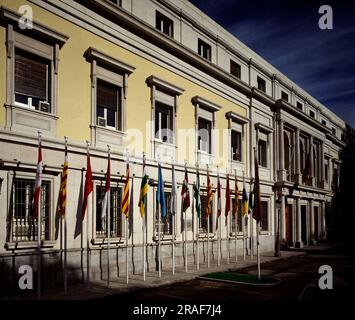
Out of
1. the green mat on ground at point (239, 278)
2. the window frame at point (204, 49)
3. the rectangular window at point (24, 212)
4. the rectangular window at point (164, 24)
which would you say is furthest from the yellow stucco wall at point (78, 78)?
the green mat on ground at point (239, 278)

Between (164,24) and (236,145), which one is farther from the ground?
(164,24)

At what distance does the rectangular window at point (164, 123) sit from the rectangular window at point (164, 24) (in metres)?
3.59

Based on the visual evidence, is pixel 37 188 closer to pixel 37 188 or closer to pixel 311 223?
pixel 37 188

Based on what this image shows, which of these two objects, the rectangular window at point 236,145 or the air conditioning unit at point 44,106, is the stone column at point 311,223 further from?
the air conditioning unit at point 44,106

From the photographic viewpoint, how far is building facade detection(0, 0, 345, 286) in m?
11.7

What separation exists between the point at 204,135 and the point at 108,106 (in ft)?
22.4

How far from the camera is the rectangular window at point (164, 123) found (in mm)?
17344

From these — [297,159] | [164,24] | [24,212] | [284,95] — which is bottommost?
[24,212]

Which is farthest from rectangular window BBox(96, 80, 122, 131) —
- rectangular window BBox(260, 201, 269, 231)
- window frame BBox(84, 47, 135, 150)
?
rectangular window BBox(260, 201, 269, 231)

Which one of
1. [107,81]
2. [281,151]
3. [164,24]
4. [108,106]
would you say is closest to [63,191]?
[108,106]

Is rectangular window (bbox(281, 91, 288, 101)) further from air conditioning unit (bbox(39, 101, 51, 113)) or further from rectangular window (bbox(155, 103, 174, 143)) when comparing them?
air conditioning unit (bbox(39, 101, 51, 113))

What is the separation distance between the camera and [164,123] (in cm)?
1781

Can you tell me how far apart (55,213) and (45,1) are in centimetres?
669
